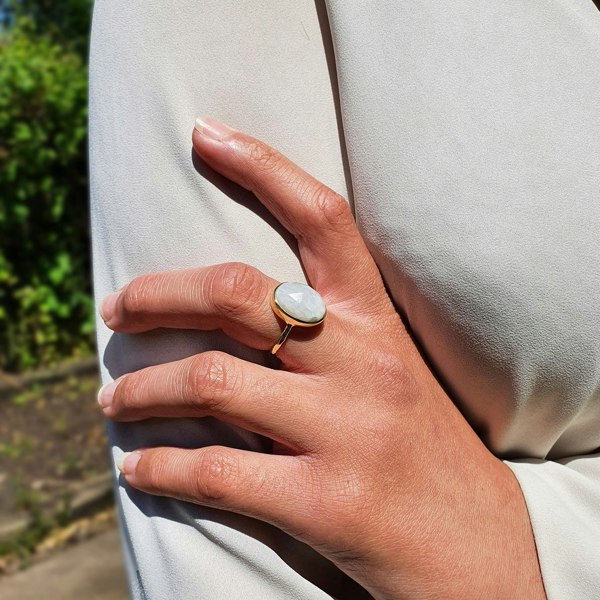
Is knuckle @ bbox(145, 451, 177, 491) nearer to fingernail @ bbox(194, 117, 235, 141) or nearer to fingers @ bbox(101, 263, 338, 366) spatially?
fingers @ bbox(101, 263, 338, 366)

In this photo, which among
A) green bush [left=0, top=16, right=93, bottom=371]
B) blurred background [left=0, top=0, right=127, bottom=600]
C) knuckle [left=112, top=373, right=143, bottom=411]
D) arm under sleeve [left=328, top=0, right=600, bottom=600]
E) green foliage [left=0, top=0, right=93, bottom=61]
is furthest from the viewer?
green foliage [left=0, top=0, right=93, bottom=61]

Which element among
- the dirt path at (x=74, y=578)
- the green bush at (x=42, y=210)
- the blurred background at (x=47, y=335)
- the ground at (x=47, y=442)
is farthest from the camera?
the green bush at (x=42, y=210)

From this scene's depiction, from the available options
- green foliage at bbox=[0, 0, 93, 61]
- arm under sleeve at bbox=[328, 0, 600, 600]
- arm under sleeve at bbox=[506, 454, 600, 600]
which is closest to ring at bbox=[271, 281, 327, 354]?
arm under sleeve at bbox=[328, 0, 600, 600]

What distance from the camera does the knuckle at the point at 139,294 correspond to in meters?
0.95

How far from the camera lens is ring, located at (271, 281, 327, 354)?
875 mm

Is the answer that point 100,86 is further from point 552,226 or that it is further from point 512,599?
point 512,599

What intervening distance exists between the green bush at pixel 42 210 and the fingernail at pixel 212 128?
213 inches

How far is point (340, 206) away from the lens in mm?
927

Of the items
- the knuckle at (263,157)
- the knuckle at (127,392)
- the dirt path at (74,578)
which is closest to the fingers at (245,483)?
the knuckle at (127,392)

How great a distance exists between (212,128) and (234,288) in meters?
0.21

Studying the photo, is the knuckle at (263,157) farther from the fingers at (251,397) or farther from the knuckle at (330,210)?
the fingers at (251,397)

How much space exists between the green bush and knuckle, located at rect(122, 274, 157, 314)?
17.7 feet

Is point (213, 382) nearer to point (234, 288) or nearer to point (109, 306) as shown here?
point (234, 288)

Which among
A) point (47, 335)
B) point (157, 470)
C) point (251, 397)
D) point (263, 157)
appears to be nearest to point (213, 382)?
point (251, 397)
